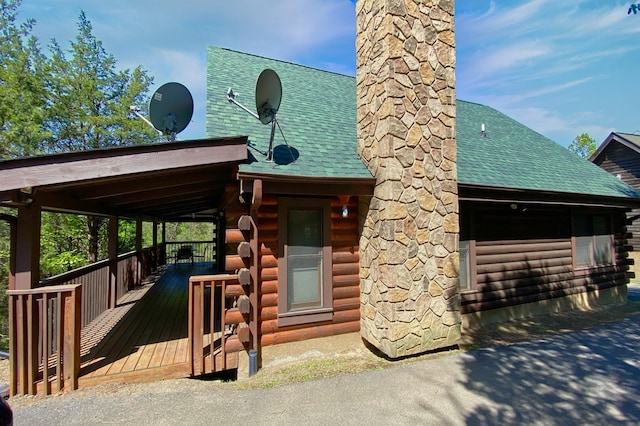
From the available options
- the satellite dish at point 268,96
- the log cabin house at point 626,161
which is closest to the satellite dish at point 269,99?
the satellite dish at point 268,96

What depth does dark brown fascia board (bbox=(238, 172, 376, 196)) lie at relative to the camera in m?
3.95

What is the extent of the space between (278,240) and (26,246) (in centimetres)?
279

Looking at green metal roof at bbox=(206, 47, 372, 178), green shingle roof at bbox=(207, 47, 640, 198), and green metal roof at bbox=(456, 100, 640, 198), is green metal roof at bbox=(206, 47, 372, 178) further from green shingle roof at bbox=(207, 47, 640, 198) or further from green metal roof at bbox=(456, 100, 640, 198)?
green metal roof at bbox=(456, 100, 640, 198)

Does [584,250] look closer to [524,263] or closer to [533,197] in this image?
[524,263]

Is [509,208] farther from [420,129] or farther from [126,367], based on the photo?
[126,367]

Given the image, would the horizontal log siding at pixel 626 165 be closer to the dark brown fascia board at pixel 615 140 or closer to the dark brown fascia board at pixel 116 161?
the dark brown fascia board at pixel 615 140

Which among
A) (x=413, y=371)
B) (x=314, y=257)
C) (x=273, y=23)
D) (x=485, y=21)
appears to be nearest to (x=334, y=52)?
(x=273, y=23)

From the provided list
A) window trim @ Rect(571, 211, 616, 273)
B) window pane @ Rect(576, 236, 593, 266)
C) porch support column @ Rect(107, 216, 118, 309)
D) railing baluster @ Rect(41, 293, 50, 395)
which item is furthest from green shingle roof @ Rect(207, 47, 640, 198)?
porch support column @ Rect(107, 216, 118, 309)

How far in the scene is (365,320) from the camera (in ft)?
15.5

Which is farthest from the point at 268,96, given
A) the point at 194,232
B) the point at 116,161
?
the point at 194,232

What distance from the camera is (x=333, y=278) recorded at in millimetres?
4730

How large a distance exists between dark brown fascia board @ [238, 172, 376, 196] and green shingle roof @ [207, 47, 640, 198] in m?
0.15

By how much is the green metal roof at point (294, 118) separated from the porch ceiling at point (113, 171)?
42cm

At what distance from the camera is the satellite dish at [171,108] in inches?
193
